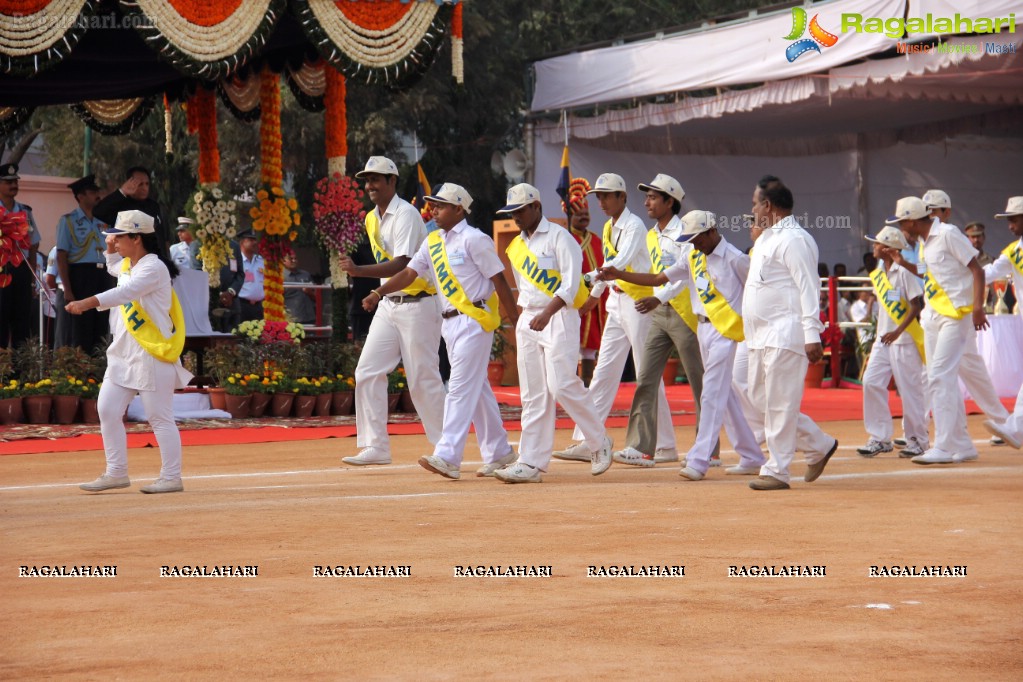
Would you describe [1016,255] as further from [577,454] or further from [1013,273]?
[577,454]

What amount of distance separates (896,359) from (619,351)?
2.63 metres

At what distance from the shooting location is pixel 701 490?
31.3ft

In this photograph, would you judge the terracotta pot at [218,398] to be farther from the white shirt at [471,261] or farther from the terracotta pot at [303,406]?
the white shirt at [471,261]

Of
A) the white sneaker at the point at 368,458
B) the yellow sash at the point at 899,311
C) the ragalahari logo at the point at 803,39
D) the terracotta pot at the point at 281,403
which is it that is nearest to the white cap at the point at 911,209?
the yellow sash at the point at 899,311

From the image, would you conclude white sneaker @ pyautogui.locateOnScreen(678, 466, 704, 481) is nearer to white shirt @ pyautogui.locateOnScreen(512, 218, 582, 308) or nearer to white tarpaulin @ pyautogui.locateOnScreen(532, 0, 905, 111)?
white shirt @ pyautogui.locateOnScreen(512, 218, 582, 308)

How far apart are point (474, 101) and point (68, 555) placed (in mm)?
23546

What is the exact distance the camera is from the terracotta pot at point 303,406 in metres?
16.1

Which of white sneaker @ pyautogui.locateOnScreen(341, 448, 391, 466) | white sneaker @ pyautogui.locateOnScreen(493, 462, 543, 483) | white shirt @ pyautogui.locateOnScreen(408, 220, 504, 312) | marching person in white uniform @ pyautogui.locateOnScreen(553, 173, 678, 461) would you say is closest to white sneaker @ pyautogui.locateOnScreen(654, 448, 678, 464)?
marching person in white uniform @ pyautogui.locateOnScreen(553, 173, 678, 461)

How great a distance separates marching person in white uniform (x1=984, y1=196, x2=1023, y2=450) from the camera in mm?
12109

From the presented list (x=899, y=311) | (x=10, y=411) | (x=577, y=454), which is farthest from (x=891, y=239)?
(x=10, y=411)

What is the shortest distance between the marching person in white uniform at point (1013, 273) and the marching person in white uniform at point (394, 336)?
4.44m

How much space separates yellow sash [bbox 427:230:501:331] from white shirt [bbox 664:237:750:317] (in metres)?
1.36

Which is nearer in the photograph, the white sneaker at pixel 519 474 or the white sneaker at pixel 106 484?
the white sneaker at pixel 106 484

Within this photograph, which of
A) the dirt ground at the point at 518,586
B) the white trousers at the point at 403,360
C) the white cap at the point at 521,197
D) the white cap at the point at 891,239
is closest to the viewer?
the dirt ground at the point at 518,586
